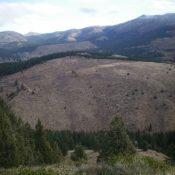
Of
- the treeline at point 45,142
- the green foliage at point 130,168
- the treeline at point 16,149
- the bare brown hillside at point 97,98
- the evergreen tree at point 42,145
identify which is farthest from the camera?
the bare brown hillside at point 97,98

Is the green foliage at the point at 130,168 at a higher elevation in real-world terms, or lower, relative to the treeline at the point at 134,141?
higher

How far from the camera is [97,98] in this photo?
164m

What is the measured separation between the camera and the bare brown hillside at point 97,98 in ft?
477

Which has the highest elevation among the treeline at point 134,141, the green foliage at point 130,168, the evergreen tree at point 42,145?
the green foliage at point 130,168

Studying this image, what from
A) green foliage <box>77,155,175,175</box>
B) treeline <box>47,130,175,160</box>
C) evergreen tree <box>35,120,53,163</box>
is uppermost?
green foliage <box>77,155,175,175</box>

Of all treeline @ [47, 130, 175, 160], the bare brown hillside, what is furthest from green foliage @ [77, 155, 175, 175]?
the bare brown hillside

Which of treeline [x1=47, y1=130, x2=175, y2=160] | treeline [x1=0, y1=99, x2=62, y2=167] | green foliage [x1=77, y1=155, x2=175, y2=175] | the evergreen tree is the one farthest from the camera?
treeline [x1=47, y1=130, x2=175, y2=160]

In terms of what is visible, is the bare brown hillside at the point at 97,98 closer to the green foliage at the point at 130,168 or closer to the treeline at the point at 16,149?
the treeline at the point at 16,149

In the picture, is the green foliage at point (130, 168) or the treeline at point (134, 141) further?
the treeline at point (134, 141)

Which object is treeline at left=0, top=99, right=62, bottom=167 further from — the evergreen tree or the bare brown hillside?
the bare brown hillside

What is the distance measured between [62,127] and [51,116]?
10099 millimetres

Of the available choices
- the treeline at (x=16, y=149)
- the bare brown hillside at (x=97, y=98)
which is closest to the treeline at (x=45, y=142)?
the treeline at (x=16, y=149)

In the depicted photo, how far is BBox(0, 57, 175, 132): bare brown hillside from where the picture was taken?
14550cm

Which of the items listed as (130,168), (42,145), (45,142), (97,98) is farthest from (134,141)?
(130,168)
